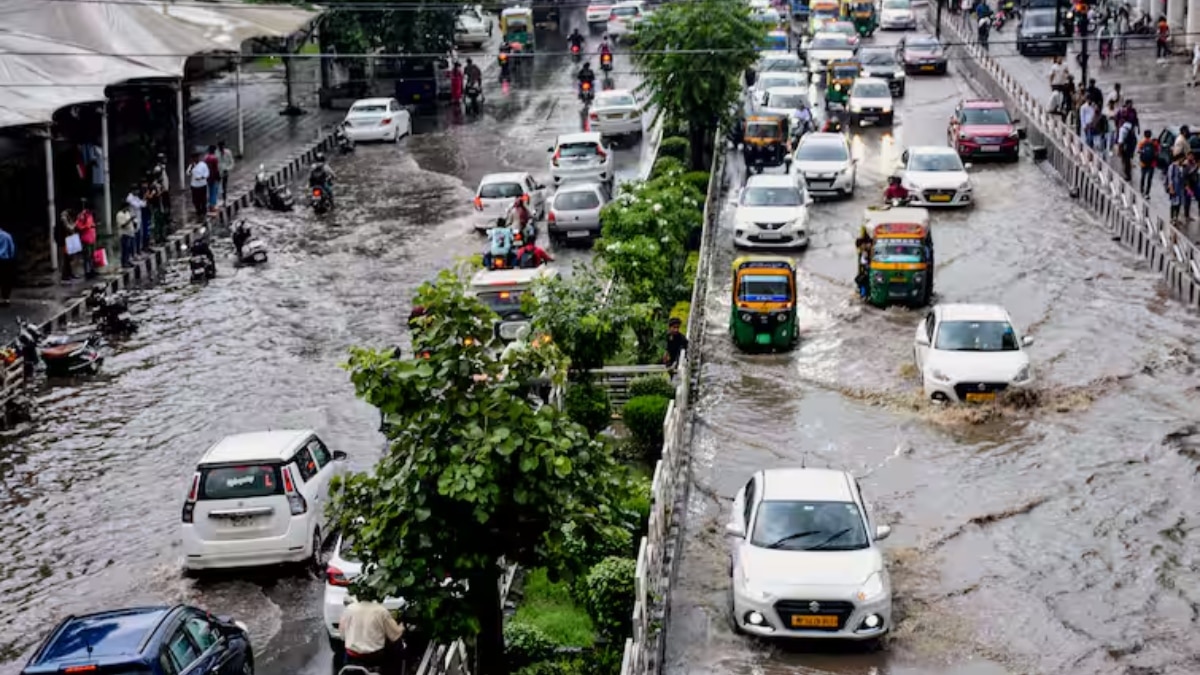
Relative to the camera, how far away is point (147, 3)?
46219 mm

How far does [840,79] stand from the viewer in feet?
179

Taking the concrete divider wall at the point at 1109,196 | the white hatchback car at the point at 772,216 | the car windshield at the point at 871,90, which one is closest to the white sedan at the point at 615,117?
the car windshield at the point at 871,90

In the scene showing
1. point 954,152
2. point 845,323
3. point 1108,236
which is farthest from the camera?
point 954,152

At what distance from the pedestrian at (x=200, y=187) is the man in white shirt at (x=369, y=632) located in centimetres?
2644

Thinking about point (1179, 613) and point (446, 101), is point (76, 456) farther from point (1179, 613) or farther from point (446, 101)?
point (446, 101)

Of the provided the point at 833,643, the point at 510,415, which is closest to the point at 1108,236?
the point at 833,643

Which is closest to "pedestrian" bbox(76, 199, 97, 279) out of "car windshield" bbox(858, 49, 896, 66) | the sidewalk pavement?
the sidewalk pavement

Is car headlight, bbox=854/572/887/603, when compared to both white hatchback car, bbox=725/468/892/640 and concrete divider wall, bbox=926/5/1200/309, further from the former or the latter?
concrete divider wall, bbox=926/5/1200/309

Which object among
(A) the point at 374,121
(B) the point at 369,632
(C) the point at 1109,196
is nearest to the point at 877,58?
(A) the point at 374,121

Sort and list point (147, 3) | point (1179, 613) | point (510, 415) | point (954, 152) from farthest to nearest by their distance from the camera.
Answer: point (147, 3), point (954, 152), point (1179, 613), point (510, 415)

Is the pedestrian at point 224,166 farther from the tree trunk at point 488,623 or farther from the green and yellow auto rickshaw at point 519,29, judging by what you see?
the tree trunk at point 488,623

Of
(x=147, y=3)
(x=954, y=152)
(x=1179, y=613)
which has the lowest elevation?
(x=1179, y=613)

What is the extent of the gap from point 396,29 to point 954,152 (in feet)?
78.3

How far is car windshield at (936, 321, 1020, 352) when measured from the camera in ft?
89.9
